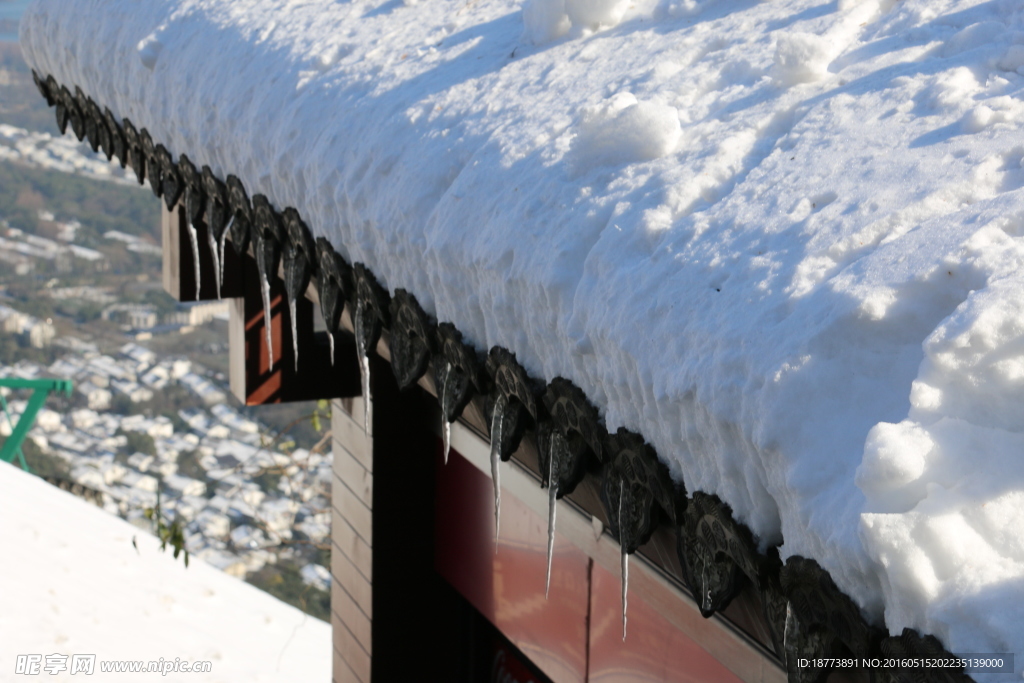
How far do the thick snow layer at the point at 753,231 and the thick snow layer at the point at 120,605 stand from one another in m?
5.86

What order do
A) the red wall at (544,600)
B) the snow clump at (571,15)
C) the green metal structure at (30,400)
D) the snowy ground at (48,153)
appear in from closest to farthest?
the snow clump at (571,15)
the red wall at (544,600)
the green metal structure at (30,400)
the snowy ground at (48,153)

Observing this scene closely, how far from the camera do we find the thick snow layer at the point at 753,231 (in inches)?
32.6

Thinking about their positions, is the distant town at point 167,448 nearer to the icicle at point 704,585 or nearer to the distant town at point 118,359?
the distant town at point 118,359

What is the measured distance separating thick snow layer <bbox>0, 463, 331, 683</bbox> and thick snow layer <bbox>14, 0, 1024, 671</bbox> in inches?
231

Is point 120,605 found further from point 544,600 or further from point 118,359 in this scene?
point 118,359

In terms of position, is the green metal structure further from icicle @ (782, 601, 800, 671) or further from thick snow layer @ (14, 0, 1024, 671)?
icicle @ (782, 601, 800, 671)

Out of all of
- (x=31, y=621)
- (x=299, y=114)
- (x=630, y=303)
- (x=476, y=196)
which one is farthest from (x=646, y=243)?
(x=31, y=621)

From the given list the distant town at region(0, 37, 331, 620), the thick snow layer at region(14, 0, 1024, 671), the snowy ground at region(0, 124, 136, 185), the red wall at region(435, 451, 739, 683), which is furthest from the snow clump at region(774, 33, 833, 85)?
the snowy ground at region(0, 124, 136, 185)

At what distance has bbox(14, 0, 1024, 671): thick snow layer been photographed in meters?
0.83

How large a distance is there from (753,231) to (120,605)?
27.3 feet

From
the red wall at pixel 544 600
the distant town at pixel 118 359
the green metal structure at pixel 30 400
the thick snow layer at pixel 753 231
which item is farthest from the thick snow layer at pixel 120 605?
the distant town at pixel 118 359

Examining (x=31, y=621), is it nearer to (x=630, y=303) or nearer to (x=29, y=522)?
(x=29, y=522)

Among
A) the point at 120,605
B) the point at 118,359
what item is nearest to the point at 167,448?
the point at 118,359

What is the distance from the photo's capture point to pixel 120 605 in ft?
26.8
